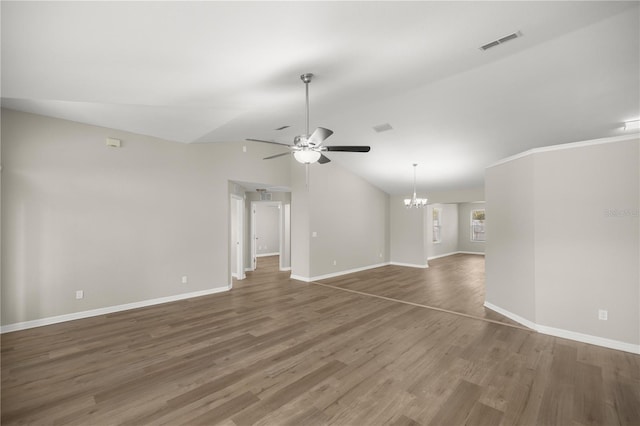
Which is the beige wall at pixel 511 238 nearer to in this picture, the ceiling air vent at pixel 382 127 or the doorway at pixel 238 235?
the ceiling air vent at pixel 382 127

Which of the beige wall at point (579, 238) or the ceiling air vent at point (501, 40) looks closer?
the ceiling air vent at point (501, 40)

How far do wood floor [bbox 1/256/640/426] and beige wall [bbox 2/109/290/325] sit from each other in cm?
59

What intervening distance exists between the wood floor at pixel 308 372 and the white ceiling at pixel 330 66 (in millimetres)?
2972

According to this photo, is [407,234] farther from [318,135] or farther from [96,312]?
[96,312]

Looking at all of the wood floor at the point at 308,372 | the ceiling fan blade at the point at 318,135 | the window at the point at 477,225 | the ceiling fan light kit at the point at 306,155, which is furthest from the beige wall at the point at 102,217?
the window at the point at 477,225

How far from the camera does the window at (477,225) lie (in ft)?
41.9

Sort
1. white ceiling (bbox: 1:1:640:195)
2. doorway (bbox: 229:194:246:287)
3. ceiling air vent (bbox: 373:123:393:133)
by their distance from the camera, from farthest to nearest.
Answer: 1. doorway (bbox: 229:194:246:287)
2. ceiling air vent (bbox: 373:123:393:133)
3. white ceiling (bbox: 1:1:640:195)

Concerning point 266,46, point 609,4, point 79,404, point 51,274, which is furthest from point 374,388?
point 51,274

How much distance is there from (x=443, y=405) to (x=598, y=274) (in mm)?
2881

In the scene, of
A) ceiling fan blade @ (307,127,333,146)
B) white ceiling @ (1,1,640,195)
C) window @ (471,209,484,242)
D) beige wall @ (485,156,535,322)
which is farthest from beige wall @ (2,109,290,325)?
window @ (471,209,484,242)

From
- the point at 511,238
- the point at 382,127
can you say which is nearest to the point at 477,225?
the point at 511,238

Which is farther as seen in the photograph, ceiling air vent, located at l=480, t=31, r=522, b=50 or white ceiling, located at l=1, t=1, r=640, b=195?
ceiling air vent, located at l=480, t=31, r=522, b=50

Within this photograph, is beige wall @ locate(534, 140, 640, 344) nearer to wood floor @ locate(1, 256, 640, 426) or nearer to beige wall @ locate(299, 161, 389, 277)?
wood floor @ locate(1, 256, 640, 426)

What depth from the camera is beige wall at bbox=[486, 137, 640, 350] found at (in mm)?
3295
